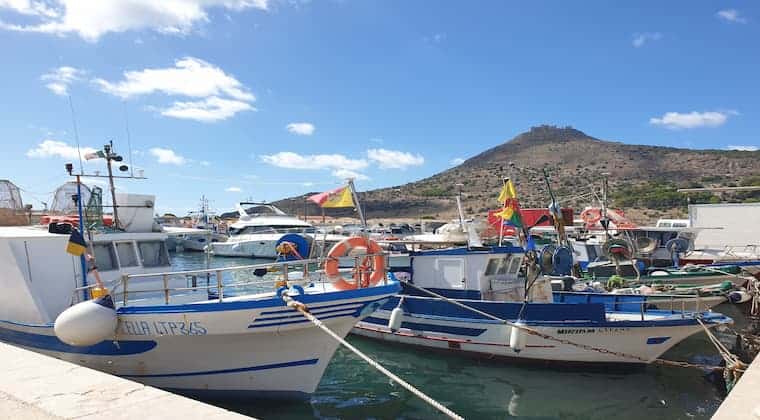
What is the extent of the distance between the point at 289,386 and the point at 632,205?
64.4 metres

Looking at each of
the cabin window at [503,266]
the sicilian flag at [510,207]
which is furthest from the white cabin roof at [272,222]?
the cabin window at [503,266]

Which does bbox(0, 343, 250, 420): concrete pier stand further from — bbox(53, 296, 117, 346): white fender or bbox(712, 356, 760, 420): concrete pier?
bbox(712, 356, 760, 420): concrete pier

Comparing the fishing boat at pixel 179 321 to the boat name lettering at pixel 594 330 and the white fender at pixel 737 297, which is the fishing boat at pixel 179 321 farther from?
the white fender at pixel 737 297

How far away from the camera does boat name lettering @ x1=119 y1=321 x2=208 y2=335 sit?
8.84m

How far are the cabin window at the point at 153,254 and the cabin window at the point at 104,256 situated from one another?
660 millimetres

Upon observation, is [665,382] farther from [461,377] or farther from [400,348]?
[400,348]

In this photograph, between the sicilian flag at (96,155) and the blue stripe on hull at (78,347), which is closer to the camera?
the blue stripe on hull at (78,347)

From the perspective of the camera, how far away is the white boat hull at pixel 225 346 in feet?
28.9

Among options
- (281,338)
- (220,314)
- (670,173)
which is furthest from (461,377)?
(670,173)

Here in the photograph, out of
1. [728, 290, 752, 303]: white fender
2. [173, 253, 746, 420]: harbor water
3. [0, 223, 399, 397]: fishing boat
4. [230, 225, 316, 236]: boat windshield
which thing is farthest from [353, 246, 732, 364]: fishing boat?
[230, 225, 316, 236]: boat windshield

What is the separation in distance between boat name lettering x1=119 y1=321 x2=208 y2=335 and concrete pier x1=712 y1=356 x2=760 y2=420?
7.31m

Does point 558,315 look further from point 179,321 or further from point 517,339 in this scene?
point 179,321

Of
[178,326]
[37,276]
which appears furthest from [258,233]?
[178,326]

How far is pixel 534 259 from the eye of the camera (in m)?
13.9
